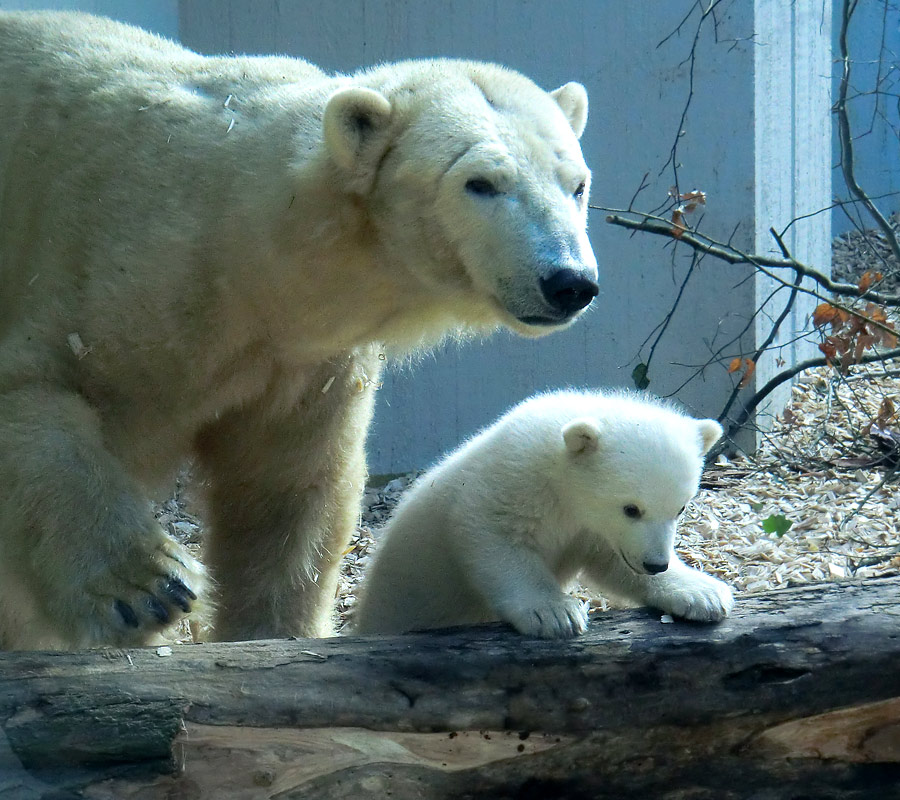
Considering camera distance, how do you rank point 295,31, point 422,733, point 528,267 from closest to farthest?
point 422,733
point 528,267
point 295,31

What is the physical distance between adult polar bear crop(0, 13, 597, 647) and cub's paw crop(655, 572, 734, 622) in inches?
26.4

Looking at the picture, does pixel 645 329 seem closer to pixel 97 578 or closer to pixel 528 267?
pixel 528 267

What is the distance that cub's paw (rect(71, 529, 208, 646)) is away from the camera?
2482mm

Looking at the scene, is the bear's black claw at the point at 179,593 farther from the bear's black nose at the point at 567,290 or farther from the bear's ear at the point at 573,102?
the bear's ear at the point at 573,102

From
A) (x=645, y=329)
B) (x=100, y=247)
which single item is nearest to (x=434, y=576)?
(x=100, y=247)

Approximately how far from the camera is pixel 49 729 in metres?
2.06

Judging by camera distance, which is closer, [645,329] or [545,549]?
[545,549]

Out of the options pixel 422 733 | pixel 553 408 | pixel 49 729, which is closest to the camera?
pixel 49 729

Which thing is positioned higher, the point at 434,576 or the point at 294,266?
the point at 294,266

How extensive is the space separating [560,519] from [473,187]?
0.87 metres

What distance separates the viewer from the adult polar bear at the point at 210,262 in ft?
8.38

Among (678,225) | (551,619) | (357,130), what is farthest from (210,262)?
(678,225)

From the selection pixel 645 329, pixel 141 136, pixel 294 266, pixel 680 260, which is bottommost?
pixel 645 329

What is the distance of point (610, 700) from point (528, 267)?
36.9 inches
